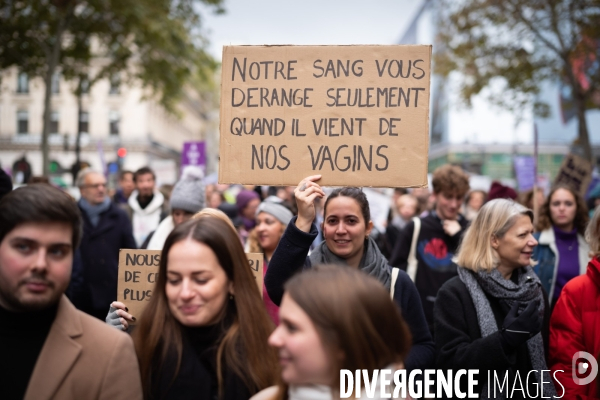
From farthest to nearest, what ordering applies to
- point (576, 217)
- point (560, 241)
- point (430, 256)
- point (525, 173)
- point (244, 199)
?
point (525, 173) → point (244, 199) → point (576, 217) → point (560, 241) → point (430, 256)

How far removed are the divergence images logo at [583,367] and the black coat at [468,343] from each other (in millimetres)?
161

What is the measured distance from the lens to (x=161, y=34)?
795 inches

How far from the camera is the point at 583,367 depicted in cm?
373

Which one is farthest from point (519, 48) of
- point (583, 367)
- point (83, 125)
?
point (83, 125)

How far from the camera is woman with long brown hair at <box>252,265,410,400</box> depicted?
2162 mm

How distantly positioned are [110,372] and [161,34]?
62.4 ft

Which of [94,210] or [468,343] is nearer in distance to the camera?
[468,343]

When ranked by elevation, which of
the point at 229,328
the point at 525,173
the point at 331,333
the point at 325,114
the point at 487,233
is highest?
the point at 525,173

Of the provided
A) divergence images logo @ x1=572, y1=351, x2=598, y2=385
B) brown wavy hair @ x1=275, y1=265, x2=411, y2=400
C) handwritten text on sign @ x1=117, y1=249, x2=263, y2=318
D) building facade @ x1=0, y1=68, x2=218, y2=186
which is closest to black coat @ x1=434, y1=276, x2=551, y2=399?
divergence images logo @ x1=572, y1=351, x2=598, y2=385

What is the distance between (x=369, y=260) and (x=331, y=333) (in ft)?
5.75

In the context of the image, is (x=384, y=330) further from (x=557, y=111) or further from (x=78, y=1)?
(x=557, y=111)

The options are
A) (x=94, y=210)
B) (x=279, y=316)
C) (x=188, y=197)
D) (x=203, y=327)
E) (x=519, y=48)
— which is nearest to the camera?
(x=203, y=327)

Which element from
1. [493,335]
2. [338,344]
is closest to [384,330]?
[338,344]

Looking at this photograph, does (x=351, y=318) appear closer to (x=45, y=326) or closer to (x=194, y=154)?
(x=45, y=326)
